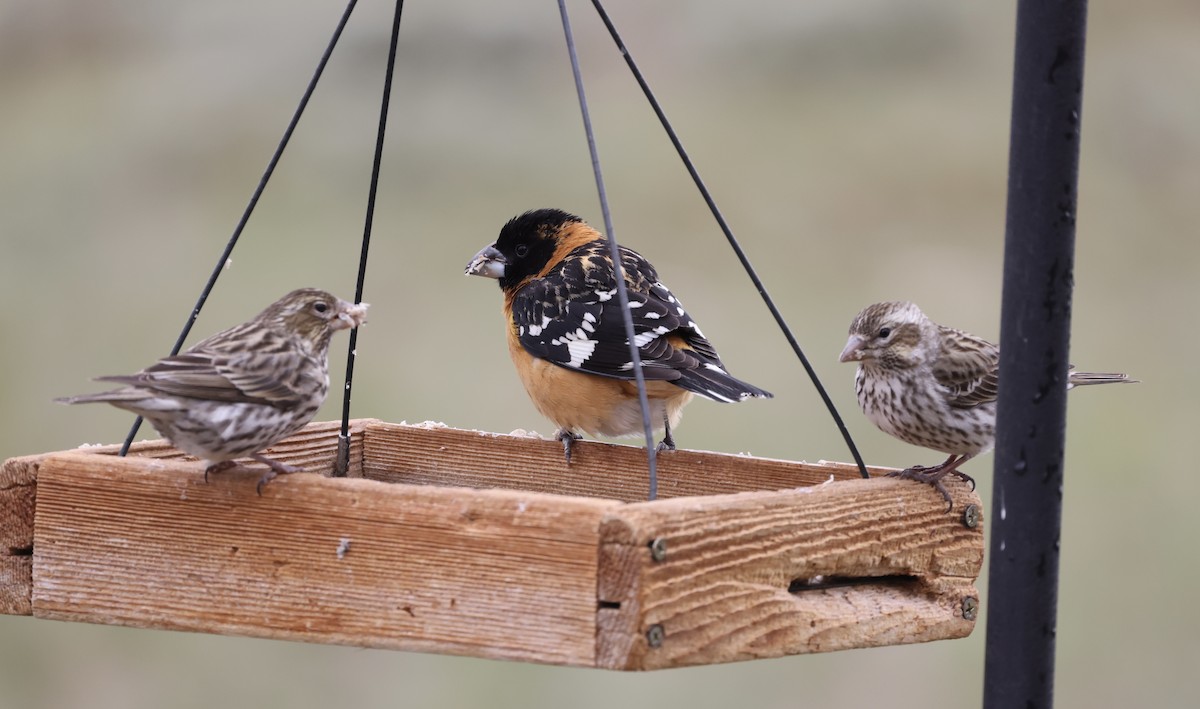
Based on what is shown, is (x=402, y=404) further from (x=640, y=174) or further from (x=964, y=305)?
(x=964, y=305)

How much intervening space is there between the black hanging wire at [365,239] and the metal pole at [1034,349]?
63.0 inches

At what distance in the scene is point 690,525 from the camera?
308cm

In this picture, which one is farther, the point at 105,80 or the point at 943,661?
the point at 105,80

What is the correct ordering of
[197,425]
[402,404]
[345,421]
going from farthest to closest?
[402,404] → [345,421] → [197,425]

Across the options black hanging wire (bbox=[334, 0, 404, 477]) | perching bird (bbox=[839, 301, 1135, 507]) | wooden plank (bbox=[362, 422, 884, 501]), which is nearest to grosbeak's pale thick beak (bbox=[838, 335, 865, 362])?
perching bird (bbox=[839, 301, 1135, 507])

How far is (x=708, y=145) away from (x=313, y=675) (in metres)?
3.30

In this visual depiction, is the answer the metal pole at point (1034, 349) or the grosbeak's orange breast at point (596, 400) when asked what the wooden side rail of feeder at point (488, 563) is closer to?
the metal pole at point (1034, 349)

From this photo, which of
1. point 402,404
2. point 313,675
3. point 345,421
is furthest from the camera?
point 402,404

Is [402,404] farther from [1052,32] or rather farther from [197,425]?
[1052,32]

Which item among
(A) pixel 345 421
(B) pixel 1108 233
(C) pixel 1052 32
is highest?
(B) pixel 1108 233

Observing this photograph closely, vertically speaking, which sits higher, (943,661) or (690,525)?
(690,525)

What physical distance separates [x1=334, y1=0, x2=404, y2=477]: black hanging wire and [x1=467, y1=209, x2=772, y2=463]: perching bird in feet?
2.07

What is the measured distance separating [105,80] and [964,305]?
13.9 ft

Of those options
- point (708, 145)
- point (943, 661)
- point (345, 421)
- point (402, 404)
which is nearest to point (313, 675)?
point (402, 404)
